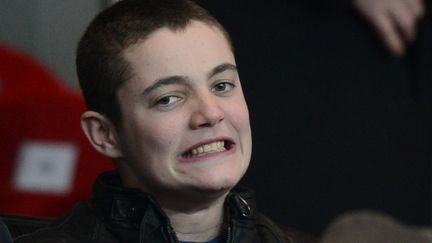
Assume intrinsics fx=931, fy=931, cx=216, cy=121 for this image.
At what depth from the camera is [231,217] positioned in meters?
1.18

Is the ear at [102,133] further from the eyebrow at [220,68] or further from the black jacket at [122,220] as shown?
the eyebrow at [220,68]

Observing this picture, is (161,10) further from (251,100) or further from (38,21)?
(38,21)

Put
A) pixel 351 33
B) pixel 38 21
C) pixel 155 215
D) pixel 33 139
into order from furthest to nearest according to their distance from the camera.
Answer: pixel 38 21 → pixel 33 139 → pixel 351 33 → pixel 155 215

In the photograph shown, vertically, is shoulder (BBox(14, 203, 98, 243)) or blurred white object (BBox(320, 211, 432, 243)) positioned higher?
blurred white object (BBox(320, 211, 432, 243))

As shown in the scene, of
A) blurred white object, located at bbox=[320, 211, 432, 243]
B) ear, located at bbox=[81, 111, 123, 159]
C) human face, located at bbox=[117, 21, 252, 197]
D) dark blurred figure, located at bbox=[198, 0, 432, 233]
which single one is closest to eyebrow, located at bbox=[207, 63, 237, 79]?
human face, located at bbox=[117, 21, 252, 197]

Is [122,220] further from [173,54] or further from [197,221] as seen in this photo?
[173,54]

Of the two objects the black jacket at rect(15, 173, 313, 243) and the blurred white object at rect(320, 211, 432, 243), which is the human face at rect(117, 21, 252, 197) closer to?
the black jacket at rect(15, 173, 313, 243)

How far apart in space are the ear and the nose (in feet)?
0.45

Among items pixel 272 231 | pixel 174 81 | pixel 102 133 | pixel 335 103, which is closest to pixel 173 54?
pixel 174 81

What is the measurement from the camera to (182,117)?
1.10 meters

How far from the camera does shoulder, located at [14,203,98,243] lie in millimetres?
1141

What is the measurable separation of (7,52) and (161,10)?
0.78 meters

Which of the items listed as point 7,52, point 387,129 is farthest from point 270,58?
point 7,52

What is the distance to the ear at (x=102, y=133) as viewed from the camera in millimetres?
1182
